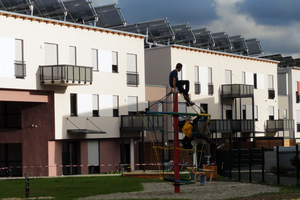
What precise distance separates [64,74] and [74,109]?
3978mm

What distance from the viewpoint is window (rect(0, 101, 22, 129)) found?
37844mm

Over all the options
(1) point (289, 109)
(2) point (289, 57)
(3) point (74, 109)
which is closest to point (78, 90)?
(3) point (74, 109)

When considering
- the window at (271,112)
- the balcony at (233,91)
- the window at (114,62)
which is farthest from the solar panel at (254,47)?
the window at (114,62)

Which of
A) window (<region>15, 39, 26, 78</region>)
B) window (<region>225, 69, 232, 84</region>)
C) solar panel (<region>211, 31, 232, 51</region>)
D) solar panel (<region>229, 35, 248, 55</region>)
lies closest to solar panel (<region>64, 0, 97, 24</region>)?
window (<region>15, 39, 26, 78</region>)

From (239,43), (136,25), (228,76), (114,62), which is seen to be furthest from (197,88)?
(239,43)

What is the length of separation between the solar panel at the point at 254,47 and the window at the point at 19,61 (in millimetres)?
33778

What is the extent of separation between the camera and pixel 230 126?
4844 cm

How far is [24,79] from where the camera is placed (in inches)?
1313

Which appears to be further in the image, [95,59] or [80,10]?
[80,10]

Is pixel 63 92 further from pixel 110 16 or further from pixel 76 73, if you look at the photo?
pixel 110 16

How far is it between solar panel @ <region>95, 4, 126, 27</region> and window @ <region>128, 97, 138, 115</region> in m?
6.05

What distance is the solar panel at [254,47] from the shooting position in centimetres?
6056

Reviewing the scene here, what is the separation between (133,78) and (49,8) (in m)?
8.35

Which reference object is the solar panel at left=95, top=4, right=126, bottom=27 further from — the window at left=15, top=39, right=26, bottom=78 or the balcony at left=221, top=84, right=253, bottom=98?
the balcony at left=221, top=84, right=253, bottom=98
